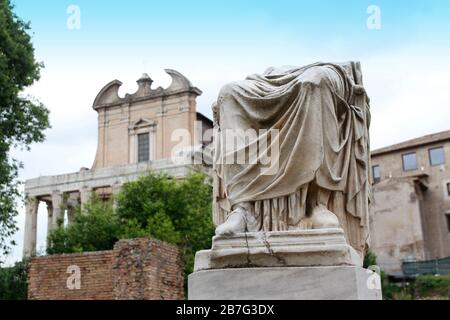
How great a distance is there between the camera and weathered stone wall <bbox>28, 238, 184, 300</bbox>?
1471 centimetres

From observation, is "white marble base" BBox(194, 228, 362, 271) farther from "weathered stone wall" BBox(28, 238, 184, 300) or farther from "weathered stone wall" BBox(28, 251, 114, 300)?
"weathered stone wall" BBox(28, 251, 114, 300)

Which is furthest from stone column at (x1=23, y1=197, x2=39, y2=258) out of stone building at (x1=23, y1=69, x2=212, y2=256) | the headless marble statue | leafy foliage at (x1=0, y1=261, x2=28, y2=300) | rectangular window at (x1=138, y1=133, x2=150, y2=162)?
the headless marble statue

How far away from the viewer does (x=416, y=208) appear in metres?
42.8

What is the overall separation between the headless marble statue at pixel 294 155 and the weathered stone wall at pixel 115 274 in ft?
35.1

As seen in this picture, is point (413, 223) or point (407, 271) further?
point (413, 223)

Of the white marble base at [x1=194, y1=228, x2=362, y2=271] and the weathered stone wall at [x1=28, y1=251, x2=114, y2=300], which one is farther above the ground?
the weathered stone wall at [x1=28, y1=251, x2=114, y2=300]

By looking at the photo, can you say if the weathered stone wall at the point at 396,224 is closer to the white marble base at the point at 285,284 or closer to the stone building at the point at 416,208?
the stone building at the point at 416,208

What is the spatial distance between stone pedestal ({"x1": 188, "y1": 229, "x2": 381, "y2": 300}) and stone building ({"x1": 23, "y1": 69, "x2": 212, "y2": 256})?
3192cm

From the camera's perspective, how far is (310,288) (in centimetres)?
362

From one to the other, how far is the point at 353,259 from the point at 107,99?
42123 mm
